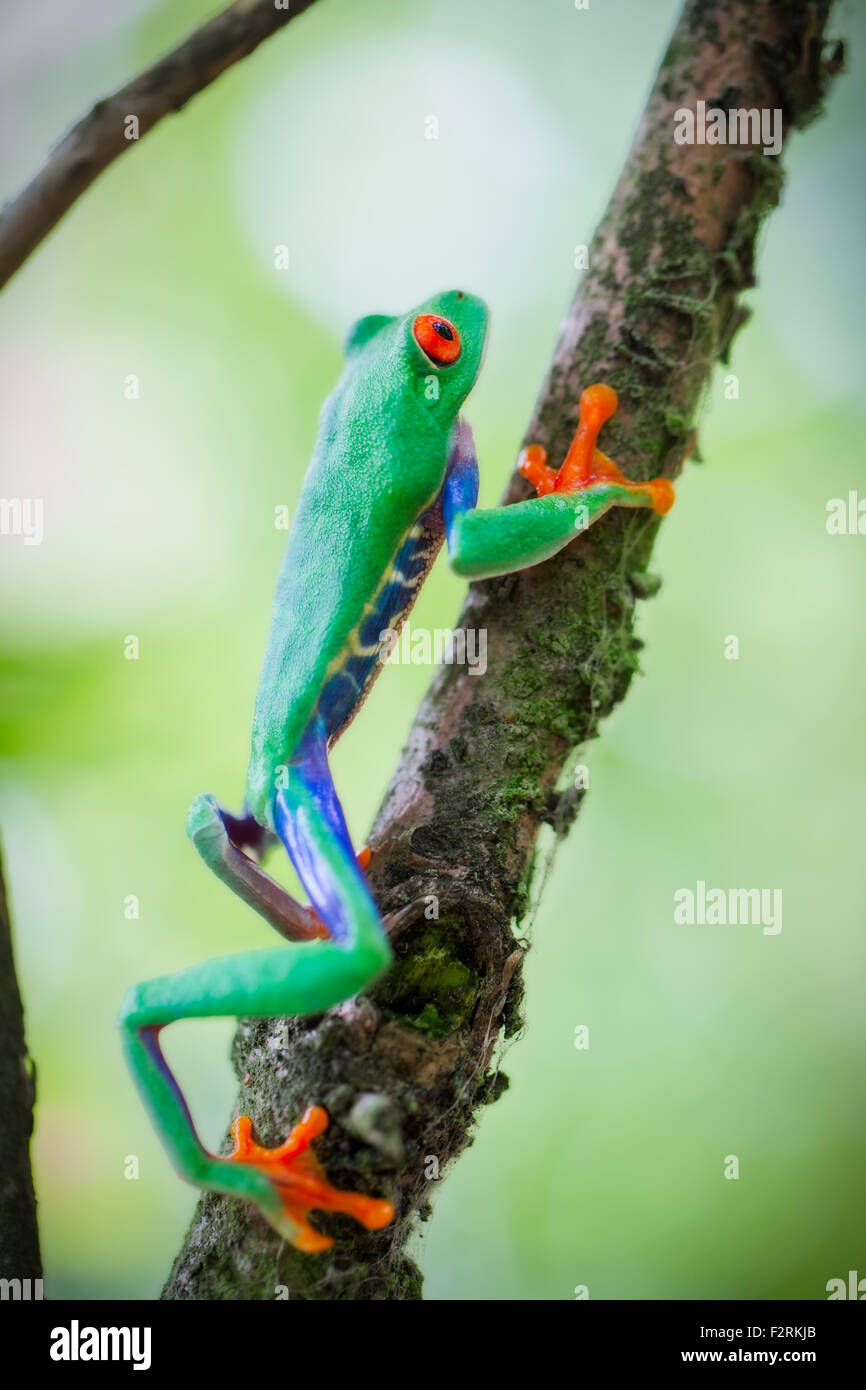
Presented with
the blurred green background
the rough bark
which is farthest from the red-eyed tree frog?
the blurred green background

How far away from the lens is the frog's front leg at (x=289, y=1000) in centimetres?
204

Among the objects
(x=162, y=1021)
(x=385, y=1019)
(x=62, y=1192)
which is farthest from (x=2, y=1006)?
(x=62, y=1192)

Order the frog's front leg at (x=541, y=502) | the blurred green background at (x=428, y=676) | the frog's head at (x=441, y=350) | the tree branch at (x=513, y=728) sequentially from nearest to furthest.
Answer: the tree branch at (x=513, y=728) → the frog's front leg at (x=541, y=502) → the frog's head at (x=441, y=350) → the blurred green background at (x=428, y=676)

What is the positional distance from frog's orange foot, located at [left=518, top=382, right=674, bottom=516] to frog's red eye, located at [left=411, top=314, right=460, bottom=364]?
0.40m

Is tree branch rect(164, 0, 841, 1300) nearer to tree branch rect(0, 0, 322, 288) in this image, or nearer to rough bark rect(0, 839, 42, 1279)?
rough bark rect(0, 839, 42, 1279)

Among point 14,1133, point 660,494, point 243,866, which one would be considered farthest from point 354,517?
point 14,1133

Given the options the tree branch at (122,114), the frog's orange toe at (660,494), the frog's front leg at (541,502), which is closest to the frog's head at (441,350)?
the frog's front leg at (541,502)

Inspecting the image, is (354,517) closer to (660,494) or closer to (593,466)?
(593,466)

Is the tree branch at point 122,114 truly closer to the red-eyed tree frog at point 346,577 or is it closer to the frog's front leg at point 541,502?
the red-eyed tree frog at point 346,577

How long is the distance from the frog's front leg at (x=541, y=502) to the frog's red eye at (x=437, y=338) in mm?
192

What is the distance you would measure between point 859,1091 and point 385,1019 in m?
3.98

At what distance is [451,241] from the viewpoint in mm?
5254
